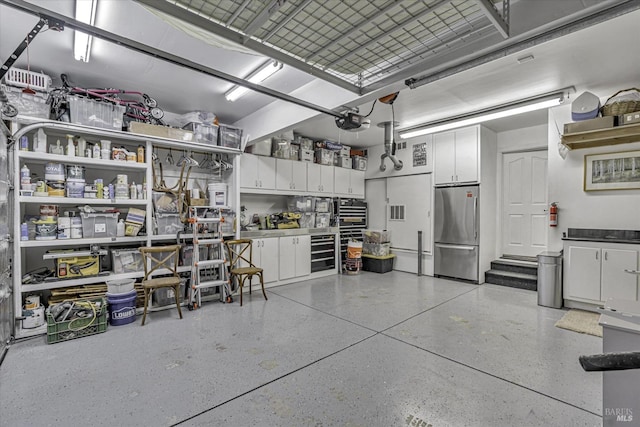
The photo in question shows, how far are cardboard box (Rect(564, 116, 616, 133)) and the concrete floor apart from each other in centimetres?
238

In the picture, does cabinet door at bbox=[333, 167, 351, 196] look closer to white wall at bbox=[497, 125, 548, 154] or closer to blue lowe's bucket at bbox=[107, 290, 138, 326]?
white wall at bbox=[497, 125, 548, 154]

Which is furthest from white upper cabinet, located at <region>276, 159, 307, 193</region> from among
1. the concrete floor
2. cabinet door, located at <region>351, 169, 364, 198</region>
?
the concrete floor

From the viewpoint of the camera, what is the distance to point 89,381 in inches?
88.2

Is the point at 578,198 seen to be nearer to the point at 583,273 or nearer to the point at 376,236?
the point at 583,273

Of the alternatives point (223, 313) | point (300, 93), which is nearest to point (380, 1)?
point (300, 93)

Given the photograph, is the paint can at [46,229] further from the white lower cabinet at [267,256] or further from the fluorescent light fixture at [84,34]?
the white lower cabinet at [267,256]

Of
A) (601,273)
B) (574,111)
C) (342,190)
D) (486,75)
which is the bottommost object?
(601,273)

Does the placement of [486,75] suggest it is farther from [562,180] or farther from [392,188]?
[392,188]

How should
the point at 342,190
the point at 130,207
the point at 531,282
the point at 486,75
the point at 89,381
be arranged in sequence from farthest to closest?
the point at 342,190 → the point at 531,282 → the point at 130,207 → the point at 486,75 → the point at 89,381

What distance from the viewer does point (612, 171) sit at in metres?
3.93

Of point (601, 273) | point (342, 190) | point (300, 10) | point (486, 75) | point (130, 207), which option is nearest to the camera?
point (300, 10)

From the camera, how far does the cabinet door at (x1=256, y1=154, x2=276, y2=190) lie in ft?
16.8

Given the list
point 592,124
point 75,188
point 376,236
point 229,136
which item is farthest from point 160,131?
point 592,124

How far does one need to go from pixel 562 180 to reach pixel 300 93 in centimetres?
403
